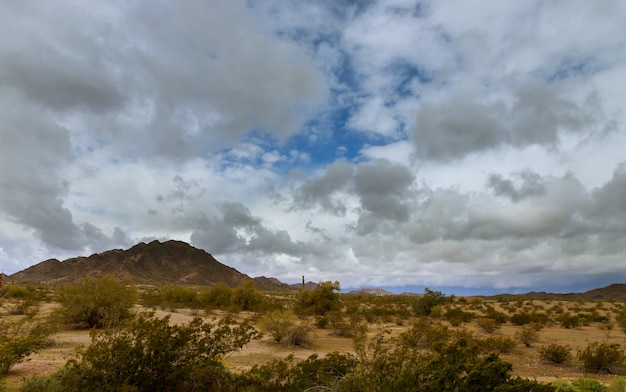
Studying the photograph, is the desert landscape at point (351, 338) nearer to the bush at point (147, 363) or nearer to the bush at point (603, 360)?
the bush at point (603, 360)

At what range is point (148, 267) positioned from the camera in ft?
466

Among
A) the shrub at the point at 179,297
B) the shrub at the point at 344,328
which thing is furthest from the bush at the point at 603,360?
the shrub at the point at 179,297

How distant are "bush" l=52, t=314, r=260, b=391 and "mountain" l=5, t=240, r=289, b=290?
391 feet

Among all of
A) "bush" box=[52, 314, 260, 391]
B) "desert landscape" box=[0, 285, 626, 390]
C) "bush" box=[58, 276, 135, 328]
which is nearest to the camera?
"bush" box=[52, 314, 260, 391]

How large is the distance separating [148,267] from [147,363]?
144 meters

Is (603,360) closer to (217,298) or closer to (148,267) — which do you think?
(217,298)

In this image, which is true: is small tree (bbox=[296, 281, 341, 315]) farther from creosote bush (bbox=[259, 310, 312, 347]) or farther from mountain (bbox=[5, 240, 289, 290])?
mountain (bbox=[5, 240, 289, 290])

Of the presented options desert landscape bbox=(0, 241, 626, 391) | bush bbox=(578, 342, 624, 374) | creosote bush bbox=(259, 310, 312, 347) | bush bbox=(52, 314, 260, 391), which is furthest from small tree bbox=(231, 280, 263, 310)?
bush bbox=(52, 314, 260, 391)

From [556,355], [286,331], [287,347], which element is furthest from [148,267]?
[556,355]

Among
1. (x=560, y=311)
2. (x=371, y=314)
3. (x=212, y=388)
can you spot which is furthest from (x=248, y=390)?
(x=560, y=311)

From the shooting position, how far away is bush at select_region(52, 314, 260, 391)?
8398 millimetres

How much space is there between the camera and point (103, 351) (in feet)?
28.2

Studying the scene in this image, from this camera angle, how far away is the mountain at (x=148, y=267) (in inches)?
5177

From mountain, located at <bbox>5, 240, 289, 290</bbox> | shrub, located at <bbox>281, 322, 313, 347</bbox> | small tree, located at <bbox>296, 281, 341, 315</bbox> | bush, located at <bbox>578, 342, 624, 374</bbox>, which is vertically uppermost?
mountain, located at <bbox>5, 240, 289, 290</bbox>
